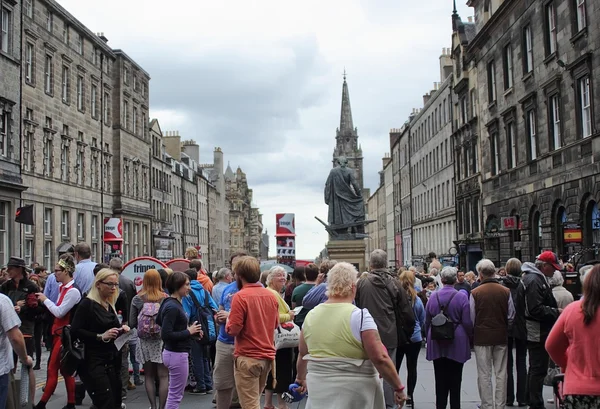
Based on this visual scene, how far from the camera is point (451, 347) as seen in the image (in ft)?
29.6

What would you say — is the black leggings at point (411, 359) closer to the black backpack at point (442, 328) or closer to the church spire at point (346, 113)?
the black backpack at point (442, 328)

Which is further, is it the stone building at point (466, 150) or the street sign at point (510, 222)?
the stone building at point (466, 150)

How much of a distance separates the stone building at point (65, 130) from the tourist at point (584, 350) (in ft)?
97.7

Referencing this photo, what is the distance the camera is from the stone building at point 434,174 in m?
51.8

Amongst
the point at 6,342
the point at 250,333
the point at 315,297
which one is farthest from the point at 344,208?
the point at 6,342

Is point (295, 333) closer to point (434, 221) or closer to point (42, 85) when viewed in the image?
point (42, 85)

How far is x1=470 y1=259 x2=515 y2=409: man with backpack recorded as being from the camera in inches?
364

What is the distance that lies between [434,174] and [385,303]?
49991 mm

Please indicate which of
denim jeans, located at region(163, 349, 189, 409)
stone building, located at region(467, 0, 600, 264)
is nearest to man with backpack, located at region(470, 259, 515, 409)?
denim jeans, located at region(163, 349, 189, 409)

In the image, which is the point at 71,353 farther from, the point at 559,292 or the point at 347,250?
the point at 347,250

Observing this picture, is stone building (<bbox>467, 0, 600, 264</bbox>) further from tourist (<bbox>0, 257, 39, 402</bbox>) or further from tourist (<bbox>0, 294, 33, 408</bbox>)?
tourist (<bbox>0, 294, 33, 408</bbox>)

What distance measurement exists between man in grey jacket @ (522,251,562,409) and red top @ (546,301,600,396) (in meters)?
4.35

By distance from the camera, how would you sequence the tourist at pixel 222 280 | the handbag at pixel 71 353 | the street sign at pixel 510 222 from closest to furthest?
1. the handbag at pixel 71 353
2. the tourist at pixel 222 280
3. the street sign at pixel 510 222

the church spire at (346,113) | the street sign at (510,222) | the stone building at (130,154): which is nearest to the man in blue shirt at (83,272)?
the street sign at (510,222)
